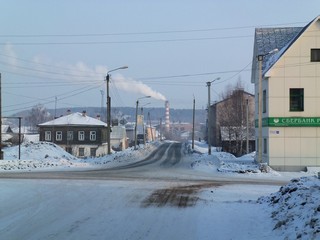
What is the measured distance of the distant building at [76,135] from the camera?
254 ft

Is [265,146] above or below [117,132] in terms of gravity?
below

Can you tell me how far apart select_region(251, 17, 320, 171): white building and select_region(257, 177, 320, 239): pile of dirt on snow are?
66.5 feet

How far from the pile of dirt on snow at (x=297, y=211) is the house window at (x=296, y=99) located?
821 inches

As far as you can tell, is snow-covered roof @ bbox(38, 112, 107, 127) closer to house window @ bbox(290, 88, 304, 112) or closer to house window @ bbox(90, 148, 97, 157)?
house window @ bbox(90, 148, 97, 157)

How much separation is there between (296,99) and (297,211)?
2424 cm

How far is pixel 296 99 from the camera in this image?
3212 cm

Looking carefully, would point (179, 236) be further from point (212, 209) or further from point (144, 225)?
point (212, 209)

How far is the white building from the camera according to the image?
31.7 meters

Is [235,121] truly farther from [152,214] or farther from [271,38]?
[152,214]

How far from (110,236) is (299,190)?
480 centimetres

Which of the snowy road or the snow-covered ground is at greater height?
the snow-covered ground

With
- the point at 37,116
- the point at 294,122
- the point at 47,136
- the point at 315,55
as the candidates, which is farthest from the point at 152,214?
the point at 37,116

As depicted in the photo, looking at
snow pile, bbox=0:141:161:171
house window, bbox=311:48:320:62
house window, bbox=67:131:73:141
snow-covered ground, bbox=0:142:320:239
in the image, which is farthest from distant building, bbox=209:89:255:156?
snow-covered ground, bbox=0:142:320:239

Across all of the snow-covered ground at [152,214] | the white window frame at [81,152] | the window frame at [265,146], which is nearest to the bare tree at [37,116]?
the white window frame at [81,152]
